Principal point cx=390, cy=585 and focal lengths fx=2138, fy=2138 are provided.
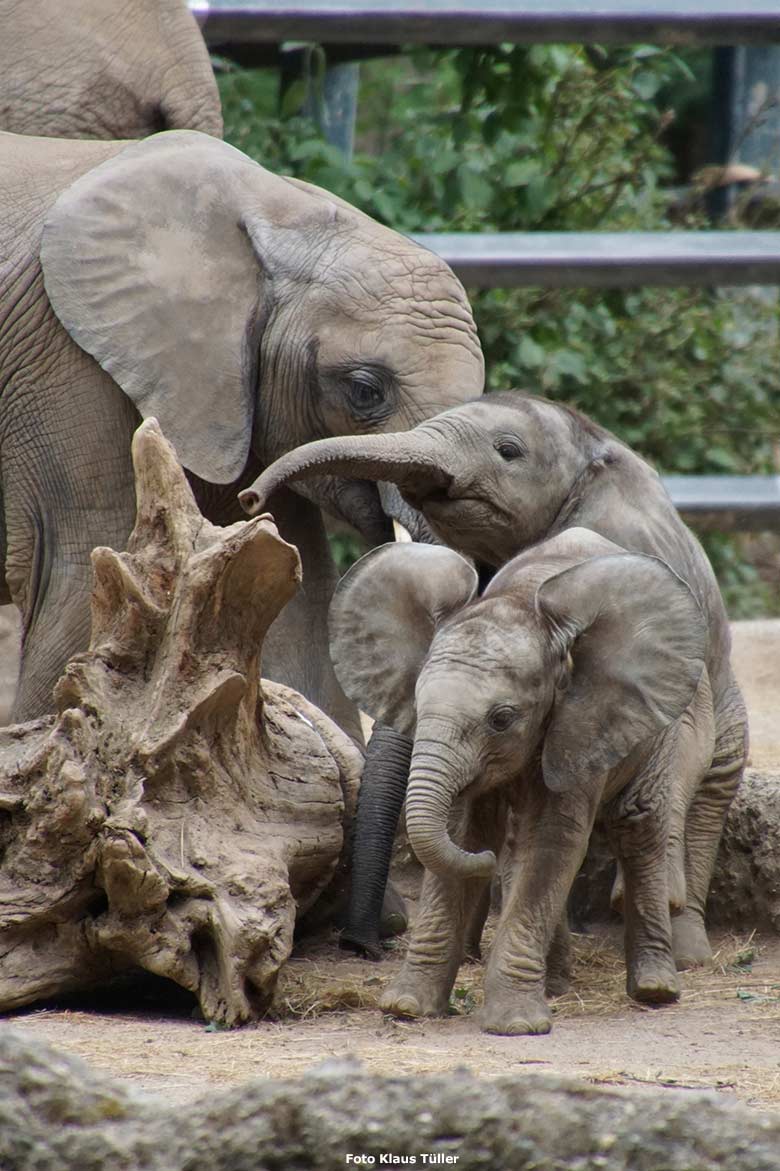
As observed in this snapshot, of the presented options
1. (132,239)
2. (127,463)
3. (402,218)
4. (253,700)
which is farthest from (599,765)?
(402,218)

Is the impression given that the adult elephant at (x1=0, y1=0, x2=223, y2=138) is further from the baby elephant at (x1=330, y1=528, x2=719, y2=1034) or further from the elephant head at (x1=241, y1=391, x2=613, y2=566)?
the baby elephant at (x1=330, y1=528, x2=719, y2=1034)

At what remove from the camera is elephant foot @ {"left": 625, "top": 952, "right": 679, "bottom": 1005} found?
4.36 metres

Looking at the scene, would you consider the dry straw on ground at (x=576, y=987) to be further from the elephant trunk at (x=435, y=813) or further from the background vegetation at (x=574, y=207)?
the background vegetation at (x=574, y=207)

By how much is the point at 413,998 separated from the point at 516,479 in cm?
121

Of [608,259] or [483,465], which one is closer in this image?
[483,465]

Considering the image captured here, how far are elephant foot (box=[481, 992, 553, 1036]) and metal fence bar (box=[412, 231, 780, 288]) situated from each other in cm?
465

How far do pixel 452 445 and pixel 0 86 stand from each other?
246 cm

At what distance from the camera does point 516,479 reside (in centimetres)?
469

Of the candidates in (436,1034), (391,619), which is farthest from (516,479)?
(436,1034)

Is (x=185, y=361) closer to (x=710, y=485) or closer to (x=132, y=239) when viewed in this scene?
(x=132, y=239)

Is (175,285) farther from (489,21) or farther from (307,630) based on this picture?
(489,21)

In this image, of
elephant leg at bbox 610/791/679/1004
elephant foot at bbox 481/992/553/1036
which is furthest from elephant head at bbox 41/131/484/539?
elephant foot at bbox 481/992/553/1036

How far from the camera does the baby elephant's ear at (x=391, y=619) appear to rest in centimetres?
425

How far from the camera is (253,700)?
443 centimetres
